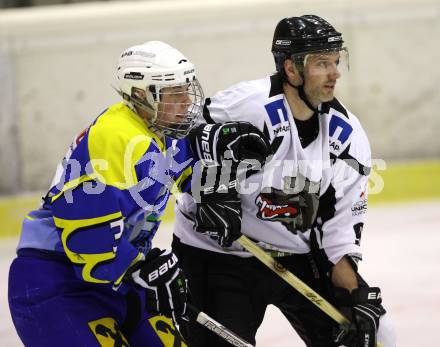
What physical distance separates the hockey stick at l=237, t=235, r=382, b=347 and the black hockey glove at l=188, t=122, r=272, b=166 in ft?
0.93

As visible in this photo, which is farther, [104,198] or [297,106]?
[297,106]

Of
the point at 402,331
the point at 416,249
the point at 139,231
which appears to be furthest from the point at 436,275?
the point at 139,231

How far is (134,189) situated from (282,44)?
0.83m

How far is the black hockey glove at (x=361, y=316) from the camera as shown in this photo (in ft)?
9.86

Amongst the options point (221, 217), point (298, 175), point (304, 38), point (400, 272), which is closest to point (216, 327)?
point (221, 217)

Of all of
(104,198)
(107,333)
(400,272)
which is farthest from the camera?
(400,272)

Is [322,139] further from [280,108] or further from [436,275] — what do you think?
[436,275]

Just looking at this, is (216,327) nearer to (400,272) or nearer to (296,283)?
(296,283)

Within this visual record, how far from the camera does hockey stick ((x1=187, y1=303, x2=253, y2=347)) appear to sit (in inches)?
112

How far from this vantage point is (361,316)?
9.86ft

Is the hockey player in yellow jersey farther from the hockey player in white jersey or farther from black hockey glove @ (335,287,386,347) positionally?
black hockey glove @ (335,287,386,347)

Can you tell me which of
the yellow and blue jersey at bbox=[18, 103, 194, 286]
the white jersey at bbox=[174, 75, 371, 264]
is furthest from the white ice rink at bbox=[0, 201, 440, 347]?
the yellow and blue jersey at bbox=[18, 103, 194, 286]

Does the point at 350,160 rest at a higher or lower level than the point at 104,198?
lower

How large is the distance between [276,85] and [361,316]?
0.78 metres
